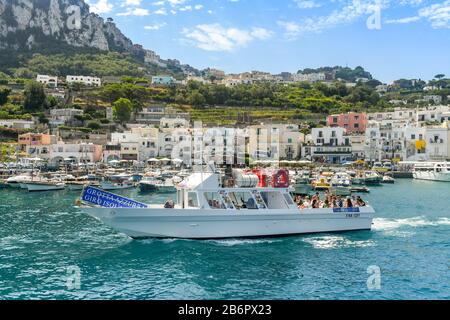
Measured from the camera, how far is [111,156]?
76.4 meters

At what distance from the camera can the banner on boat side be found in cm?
2011

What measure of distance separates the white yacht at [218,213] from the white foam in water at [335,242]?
0.81 metres

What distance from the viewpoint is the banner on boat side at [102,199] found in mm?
20109

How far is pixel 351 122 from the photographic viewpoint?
306 ft

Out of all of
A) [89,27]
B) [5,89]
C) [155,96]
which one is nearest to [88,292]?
[5,89]

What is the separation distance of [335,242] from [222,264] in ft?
22.0

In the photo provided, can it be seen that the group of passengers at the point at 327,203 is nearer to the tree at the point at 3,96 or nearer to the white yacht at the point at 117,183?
the white yacht at the point at 117,183

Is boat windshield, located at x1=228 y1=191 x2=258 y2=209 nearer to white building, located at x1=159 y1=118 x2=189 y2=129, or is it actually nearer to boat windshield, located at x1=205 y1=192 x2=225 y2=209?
boat windshield, located at x1=205 y1=192 x2=225 y2=209

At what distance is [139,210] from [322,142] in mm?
67112

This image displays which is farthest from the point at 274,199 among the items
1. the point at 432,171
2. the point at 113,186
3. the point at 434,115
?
the point at 434,115

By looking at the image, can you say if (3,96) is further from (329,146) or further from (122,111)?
(329,146)

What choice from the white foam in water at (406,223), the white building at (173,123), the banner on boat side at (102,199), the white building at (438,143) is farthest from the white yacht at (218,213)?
the white building at (438,143)

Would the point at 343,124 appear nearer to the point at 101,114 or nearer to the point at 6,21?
the point at 101,114

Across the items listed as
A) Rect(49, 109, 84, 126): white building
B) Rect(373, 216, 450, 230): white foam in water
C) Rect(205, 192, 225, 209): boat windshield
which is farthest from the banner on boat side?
Rect(49, 109, 84, 126): white building
